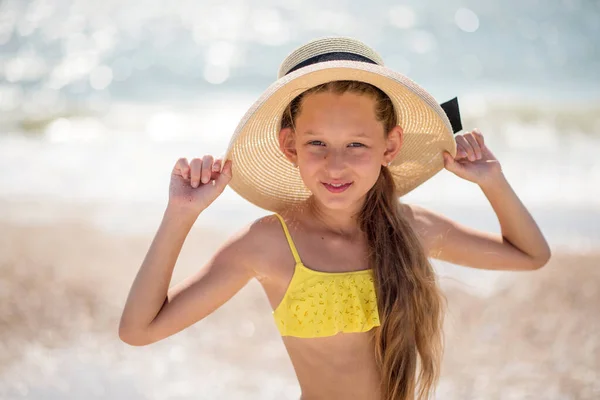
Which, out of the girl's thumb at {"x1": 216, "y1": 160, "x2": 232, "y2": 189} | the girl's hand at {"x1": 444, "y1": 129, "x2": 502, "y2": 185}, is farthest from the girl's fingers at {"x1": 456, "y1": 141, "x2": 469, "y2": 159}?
the girl's thumb at {"x1": 216, "y1": 160, "x2": 232, "y2": 189}

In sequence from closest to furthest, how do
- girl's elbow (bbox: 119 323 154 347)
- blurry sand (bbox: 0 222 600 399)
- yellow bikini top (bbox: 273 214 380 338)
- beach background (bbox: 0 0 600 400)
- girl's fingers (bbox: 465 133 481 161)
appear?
girl's elbow (bbox: 119 323 154 347) → yellow bikini top (bbox: 273 214 380 338) → girl's fingers (bbox: 465 133 481 161) → blurry sand (bbox: 0 222 600 399) → beach background (bbox: 0 0 600 400)

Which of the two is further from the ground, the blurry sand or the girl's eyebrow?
the girl's eyebrow

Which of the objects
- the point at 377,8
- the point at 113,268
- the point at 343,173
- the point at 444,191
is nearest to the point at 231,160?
the point at 343,173

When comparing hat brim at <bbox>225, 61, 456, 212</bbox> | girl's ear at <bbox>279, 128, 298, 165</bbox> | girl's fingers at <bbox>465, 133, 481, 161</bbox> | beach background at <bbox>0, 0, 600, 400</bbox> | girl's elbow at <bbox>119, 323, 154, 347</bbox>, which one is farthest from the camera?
beach background at <bbox>0, 0, 600, 400</bbox>

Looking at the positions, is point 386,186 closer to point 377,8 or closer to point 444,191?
point 444,191

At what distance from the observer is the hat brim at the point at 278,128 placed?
249cm

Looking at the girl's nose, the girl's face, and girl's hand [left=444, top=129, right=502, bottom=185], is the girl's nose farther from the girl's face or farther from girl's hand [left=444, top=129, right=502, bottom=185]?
girl's hand [left=444, top=129, right=502, bottom=185]

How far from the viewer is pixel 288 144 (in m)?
2.82

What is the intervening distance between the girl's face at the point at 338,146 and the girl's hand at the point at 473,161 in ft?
1.20

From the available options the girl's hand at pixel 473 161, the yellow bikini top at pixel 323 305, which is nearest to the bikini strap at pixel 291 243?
the yellow bikini top at pixel 323 305

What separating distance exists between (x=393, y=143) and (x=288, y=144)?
1.26 feet

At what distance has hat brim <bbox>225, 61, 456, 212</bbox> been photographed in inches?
98.1

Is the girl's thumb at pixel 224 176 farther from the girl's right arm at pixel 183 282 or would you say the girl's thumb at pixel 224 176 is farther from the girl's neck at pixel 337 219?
the girl's neck at pixel 337 219

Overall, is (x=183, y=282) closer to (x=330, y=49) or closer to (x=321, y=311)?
(x=321, y=311)
